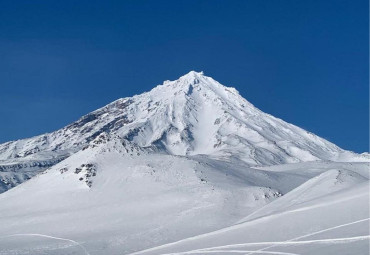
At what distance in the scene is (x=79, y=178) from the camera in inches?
3386

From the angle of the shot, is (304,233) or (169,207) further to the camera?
(169,207)

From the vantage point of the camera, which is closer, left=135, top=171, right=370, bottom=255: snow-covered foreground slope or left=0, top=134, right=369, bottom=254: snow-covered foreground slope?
left=135, top=171, right=370, bottom=255: snow-covered foreground slope

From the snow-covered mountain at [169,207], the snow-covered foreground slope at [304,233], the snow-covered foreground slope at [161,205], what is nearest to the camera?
the snow-covered foreground slope at [304,233]

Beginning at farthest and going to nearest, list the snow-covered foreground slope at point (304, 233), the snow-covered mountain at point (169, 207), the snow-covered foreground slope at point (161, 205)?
the snow-covered foreground slope at point (161, 205) → the snow-covered mountain at point (169, 207) → the snow-covered foreground slope at point (304, 233)

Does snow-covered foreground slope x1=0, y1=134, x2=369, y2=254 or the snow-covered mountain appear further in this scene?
snow-covered foreground slope x1=0, y1=134, x2=369, y2=254

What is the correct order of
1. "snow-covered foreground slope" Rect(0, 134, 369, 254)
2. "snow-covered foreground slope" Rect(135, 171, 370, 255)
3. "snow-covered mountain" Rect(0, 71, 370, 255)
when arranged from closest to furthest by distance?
"snow-covered foreground slope" Rect(135, 171, 370, 255) → "snow-covered mountain" Rect(0, 71, 370, 255) → "snow-covered foreground slope" Rect(0, 134, 369, 254)

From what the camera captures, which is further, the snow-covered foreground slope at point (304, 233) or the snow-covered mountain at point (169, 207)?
the snow-covered mountain at point (169, 207)

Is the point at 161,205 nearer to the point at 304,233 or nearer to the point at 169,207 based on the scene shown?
the point at 169,207

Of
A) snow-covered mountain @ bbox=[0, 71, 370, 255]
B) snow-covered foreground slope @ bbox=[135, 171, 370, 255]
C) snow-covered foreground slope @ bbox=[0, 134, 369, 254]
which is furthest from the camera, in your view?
snow-covered foreground slope @ bbox=[0, 134, 369, 254]

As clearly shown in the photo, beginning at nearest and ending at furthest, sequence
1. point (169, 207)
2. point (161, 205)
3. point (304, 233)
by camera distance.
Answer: point (304, 233) < point (169, 207) < point (161, 205)

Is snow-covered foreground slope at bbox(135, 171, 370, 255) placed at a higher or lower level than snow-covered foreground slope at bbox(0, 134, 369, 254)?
lower

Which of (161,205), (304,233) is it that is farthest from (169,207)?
(304,233)

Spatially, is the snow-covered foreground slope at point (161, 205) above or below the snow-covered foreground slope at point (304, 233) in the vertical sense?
above

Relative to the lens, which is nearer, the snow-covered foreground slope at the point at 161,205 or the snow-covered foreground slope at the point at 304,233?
the snow-covered foreground slope at the point at 304,233
